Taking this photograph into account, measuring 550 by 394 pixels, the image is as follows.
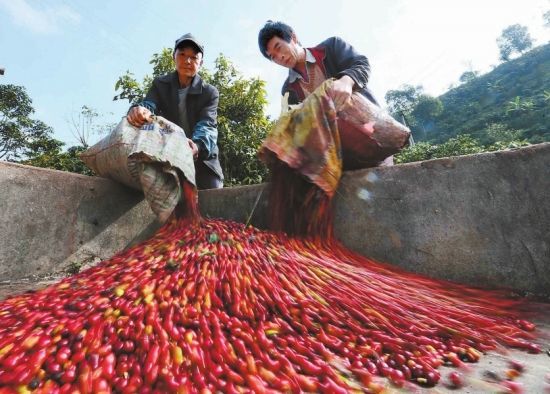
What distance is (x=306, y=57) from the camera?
2.51m

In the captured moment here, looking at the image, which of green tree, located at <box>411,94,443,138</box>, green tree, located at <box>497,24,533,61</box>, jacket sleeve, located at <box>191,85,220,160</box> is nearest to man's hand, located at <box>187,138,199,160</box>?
jacket sleeve, located at <box>191,85,220,160</box>

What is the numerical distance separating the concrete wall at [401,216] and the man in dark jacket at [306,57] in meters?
0.80

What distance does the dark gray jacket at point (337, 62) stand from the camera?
2.30m

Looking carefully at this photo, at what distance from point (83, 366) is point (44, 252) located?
147 cm

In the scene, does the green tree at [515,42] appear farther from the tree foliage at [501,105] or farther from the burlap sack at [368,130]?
the burlap sack at [368,130]

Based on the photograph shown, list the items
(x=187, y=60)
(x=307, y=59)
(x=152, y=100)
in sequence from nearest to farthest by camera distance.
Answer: (x=307, y=59) < (x=187, y=60) < (x=152, y=100)

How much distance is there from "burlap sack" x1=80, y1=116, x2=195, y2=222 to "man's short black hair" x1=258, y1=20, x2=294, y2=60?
3.06 ft

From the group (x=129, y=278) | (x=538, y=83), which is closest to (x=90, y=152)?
(x=129, y=278)

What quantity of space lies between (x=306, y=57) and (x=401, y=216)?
1379 mm

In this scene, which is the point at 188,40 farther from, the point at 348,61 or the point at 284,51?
the point at 348,61

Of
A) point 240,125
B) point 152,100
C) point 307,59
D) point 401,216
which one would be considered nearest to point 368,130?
point 401,216

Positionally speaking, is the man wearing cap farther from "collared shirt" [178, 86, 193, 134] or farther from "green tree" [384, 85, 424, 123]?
"green tree" [384, 85, 424, 123]

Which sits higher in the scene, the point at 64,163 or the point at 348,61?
the point at 348,61

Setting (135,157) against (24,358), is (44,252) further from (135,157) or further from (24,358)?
(24,358)
